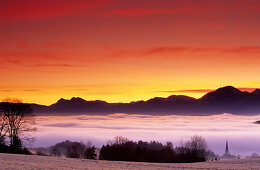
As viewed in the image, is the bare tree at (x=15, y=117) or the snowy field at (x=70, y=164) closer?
the snowy field at (x=70, y=164)

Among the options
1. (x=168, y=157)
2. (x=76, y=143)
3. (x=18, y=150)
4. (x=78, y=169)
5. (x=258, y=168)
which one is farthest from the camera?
(x=76, y=143)

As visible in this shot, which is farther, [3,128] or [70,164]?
[3,128]

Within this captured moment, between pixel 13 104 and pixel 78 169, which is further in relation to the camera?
pixel 13 104

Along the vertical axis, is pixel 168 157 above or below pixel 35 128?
below

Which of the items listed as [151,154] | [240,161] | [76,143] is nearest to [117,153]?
[151,154]

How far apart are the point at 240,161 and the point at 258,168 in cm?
1353

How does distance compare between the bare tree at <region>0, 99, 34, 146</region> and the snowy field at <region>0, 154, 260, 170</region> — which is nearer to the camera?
the snowy field at <region>0, 154, 260, 170</region>

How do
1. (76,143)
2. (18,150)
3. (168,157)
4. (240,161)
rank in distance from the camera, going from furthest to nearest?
(76,143)
(168,157)
(18,150)
(240,161)

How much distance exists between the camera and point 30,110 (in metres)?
83.4

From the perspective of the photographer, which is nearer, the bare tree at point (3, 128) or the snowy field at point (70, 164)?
the snowy field at point (70, 164)

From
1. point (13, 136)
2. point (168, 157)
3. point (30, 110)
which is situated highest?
point (30, 110)

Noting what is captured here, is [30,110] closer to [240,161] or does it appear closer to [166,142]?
[240,161]

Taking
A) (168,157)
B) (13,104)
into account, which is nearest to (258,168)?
(13,104)

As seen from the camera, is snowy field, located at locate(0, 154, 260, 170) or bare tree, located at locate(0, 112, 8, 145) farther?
bare tree, located at locate(0, 112, 8, 145)
